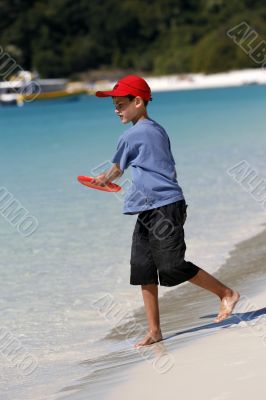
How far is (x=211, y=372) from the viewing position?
400cm

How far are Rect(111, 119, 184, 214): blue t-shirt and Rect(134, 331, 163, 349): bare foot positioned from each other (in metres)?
0.60

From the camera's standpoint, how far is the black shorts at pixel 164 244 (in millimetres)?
4832

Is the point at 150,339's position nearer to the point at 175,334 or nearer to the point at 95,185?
the point at 175,334

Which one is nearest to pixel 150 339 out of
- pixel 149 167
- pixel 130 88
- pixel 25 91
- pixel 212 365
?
pixel 149 167

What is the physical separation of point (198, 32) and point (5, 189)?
10699 cm

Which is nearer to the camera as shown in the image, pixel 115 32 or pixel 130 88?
pixel 130 88

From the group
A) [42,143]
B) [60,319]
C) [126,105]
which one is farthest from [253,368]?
[42,143]

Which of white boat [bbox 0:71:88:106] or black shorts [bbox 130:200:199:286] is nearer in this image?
black shorts [bbox 130:200:199:286]

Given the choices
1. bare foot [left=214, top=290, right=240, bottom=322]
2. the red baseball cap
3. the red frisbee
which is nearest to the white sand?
bare foot [left=214, top=290, right=240, bottom=322]

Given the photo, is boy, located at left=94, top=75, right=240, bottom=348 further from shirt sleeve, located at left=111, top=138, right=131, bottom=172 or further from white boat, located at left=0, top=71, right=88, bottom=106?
white boat, located at left=0, top=71, right=88, bottom=106

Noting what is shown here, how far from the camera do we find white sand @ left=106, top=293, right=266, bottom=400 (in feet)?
12.3

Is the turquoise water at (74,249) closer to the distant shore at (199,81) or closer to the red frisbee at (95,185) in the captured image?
the red frisbee at (95,185)

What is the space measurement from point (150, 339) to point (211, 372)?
101cm

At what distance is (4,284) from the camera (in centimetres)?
723
